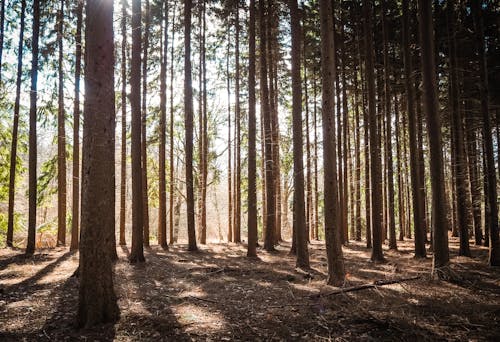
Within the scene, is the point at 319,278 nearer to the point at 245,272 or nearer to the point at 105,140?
the point at 245,272

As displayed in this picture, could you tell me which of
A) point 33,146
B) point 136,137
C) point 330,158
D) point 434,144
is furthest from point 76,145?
point 434,144

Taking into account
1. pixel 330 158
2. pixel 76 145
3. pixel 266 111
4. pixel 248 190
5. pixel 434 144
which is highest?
pixel 266 111

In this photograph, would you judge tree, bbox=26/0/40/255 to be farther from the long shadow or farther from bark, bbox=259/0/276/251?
bark, bbox=259/0/276/251

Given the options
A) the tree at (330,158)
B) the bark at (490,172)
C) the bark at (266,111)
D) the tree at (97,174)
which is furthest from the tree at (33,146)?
the bark at (490,172)

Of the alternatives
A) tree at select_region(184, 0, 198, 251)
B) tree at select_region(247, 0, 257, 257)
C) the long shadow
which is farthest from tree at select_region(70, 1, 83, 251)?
tree at select_region(247, 0, 257, 257)

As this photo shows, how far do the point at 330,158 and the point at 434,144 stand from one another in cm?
338

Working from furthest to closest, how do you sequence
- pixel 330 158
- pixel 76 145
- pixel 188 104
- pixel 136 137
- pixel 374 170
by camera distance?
1. pixel 76 145
2. pixel 188 104
3. pixel 374 170
4. pixel 136 137
5. pixel 330 158

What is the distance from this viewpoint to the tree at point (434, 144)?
28.7 ft

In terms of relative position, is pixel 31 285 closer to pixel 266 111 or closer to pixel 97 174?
pixel 97 174

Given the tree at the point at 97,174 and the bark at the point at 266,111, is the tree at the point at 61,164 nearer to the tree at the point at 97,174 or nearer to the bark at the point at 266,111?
the bark at the point at 266,111

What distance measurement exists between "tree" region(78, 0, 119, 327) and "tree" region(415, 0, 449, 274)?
823 cm

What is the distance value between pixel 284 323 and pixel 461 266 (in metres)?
8.12

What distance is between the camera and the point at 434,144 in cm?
892

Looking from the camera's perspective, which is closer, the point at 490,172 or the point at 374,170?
the point at 490,172
